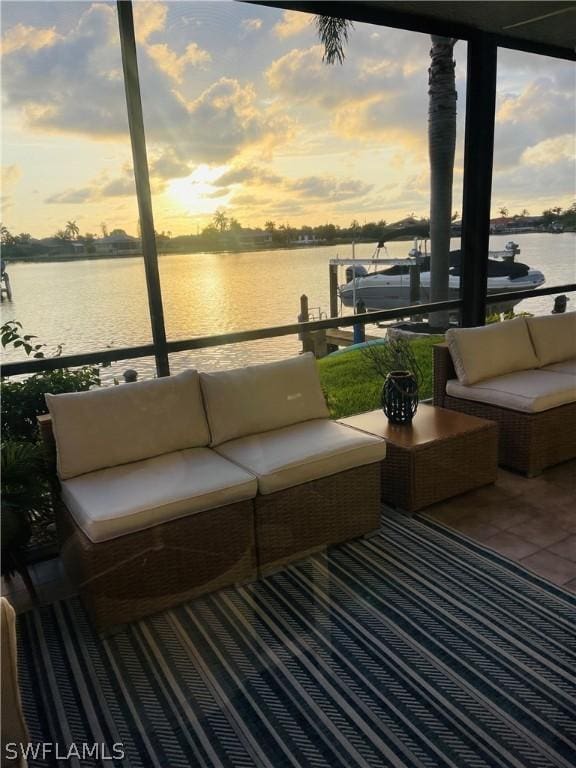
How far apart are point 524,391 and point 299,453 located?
5.65 feet

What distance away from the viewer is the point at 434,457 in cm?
314

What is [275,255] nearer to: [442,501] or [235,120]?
[235,120]

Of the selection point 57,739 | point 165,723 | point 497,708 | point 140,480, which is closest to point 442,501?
point 497,708

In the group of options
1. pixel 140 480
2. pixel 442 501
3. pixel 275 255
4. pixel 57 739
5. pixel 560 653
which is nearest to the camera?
pixel 57 739

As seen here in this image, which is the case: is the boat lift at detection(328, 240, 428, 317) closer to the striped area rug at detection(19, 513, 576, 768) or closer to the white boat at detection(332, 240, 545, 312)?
the white boat at detection(332, 240, 545, 312)

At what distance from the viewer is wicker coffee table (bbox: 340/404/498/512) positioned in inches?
122

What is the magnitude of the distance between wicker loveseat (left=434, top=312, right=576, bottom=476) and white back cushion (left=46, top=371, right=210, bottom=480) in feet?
6.18

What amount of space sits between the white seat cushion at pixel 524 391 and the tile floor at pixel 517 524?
1.52 feet

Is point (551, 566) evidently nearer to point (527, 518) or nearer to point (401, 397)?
point (527, 518)

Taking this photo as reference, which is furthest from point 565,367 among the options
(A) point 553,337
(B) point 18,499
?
(B) point 18,499

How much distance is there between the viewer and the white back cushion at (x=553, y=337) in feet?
13.6

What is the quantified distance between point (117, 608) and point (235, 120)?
2786mm

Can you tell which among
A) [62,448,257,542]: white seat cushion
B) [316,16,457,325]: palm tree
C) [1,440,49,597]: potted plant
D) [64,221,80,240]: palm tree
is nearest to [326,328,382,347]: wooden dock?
[316,16,457,325]: palm tree

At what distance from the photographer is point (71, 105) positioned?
284 centimetres
